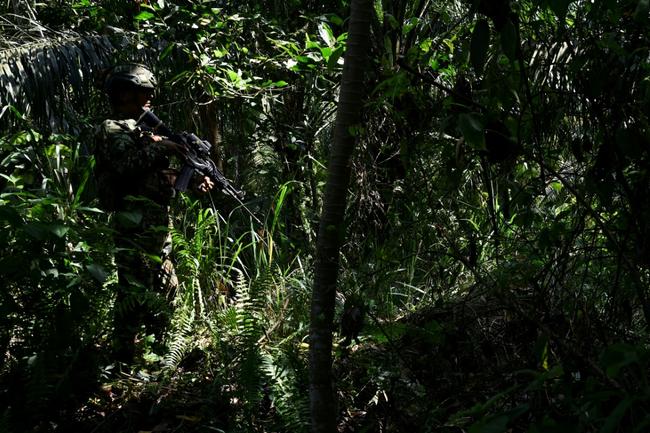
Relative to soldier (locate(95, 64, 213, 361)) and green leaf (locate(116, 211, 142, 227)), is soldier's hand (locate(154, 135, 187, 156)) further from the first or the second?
green leaf (locate(116, 211, 142, 227))

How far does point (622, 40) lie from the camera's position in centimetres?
225

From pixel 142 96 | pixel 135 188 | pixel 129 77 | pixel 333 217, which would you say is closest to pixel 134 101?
pixel 142 96

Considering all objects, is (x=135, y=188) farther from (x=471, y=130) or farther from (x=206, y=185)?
(x=471, y=130)

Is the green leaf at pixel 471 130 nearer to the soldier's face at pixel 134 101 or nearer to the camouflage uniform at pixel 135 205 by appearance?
the camouflage uniform at pixel 135 205

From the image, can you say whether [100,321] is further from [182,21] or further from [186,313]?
[182,21]

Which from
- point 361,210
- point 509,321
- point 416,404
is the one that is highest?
point 361,210

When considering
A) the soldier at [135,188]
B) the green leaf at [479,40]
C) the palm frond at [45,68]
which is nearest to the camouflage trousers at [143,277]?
the soldier at [135,188]

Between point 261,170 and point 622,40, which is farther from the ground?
point 261,170

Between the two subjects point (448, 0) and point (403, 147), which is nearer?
point (403, 147)

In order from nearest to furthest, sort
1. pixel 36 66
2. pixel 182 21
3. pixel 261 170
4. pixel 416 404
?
pixel 416 404 < pixel 182 21 < pixel 36 66 < pixel 261 170

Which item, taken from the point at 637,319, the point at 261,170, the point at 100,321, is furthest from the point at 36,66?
the point at 637,319

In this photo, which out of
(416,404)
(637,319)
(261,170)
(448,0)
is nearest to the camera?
(416,404)

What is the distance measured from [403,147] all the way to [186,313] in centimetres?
236

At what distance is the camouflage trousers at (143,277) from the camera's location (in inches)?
151
